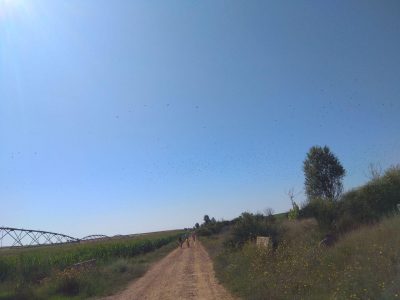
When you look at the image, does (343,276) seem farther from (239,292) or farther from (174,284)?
(174,284)

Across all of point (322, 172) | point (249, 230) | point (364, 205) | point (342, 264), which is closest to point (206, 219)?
point (322, 172)

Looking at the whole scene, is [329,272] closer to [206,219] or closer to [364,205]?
[364,205]

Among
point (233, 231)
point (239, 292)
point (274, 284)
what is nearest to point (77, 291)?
point (239, 292)

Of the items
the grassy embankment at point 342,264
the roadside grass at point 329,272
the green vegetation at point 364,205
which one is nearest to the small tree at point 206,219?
the green vegetation at point 364,205

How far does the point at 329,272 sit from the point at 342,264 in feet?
2.52

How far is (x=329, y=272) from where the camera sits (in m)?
12.0

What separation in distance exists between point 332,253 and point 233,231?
14681 millimetres

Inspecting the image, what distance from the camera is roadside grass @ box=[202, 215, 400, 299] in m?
8.80

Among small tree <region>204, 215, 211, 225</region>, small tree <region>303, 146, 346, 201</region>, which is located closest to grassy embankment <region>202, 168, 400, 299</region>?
small tree <region>303, 146, 346, 201</region>

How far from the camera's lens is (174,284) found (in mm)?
18469

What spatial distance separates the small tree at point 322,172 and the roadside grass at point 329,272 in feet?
128

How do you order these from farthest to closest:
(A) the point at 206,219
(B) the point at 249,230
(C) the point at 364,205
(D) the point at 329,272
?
(A) the point at 206,219
(B) the point at 249,230
(C) the point at 364,205
(D) the point at 329,272

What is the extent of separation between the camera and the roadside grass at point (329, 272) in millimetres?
8797

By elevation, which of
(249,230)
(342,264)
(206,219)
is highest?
(206,219)
